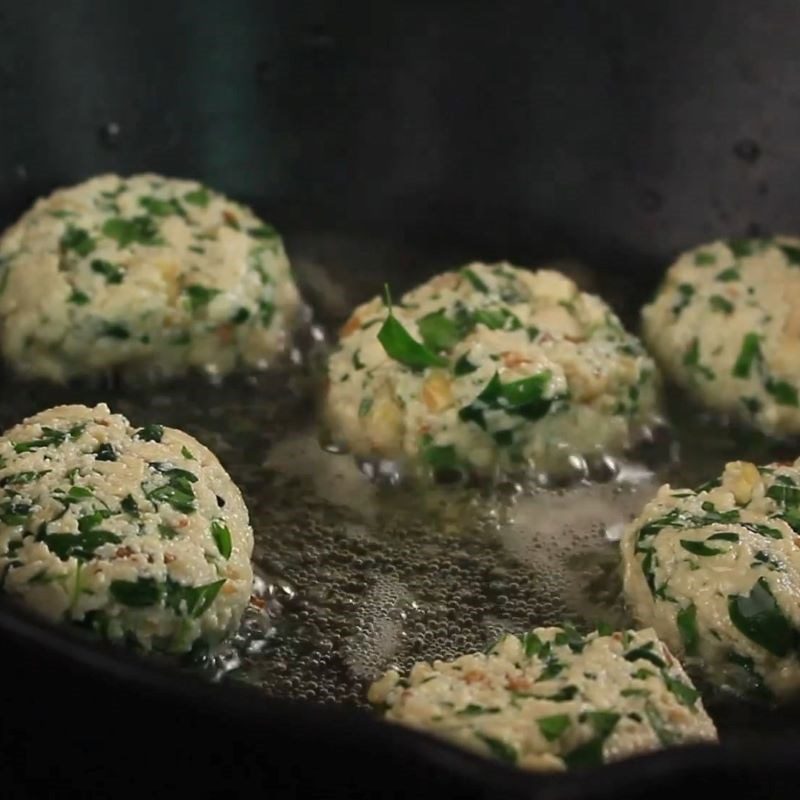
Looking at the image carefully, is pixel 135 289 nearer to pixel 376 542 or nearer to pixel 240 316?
pixel 240 316

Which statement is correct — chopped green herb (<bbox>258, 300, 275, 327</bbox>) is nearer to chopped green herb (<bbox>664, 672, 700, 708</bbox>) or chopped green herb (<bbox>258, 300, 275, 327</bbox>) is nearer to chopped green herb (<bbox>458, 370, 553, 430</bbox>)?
chopped green herb (<bbox>458, 370, 553, 430</bbox>)

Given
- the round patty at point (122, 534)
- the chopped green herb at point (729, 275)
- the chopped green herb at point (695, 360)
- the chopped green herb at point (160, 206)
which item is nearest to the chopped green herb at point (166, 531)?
the round patty at point (122, 534)

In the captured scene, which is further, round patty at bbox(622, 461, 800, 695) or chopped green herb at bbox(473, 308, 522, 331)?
chopped green herb at bbox(473, 308, 522, 331)

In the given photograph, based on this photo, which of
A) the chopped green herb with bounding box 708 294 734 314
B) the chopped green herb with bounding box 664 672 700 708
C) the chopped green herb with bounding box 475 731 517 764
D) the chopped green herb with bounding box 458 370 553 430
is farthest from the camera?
the chopped green herb with bounding box 708 294 734 314

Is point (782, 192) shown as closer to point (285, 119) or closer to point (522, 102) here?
point (522, 102)

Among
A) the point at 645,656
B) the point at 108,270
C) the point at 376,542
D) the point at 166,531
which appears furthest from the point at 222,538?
the point at 108,270

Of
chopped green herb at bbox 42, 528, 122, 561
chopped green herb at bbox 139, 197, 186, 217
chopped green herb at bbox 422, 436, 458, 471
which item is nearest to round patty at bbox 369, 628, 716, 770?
chopped green herb at bbox 42, 528, 122, 561
